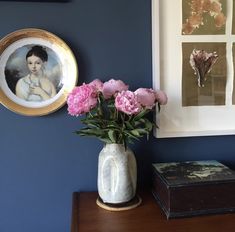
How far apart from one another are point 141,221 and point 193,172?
0.25 m

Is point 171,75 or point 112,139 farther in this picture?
point 171,75

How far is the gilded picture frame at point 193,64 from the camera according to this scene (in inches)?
46.3

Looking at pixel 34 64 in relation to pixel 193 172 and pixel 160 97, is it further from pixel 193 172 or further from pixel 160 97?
pixel 193 172

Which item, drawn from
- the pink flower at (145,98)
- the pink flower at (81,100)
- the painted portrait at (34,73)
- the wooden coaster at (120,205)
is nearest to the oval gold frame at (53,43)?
the painted portrait at (34,73)

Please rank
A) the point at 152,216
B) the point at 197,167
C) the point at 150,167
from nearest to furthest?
the point at 152,216 → the point at 197,167 → the point at 150,167

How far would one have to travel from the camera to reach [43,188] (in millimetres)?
1189

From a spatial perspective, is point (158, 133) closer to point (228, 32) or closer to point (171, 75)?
point (171, 75)

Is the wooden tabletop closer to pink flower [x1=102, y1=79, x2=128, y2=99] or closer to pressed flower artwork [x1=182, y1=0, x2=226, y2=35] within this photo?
pink flower [x1=102, y1=79, x2=128, y2=99]

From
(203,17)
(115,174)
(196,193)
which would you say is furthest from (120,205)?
(203,17)

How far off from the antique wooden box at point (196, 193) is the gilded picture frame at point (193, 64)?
8.6 inches

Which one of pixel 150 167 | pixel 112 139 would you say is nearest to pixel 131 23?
pixel 112 139

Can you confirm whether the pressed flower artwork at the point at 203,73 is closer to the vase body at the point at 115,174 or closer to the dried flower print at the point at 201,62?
the dried flower print at the point at 201,62

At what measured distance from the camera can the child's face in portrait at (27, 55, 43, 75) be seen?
1123 mm

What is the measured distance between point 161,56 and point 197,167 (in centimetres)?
42
